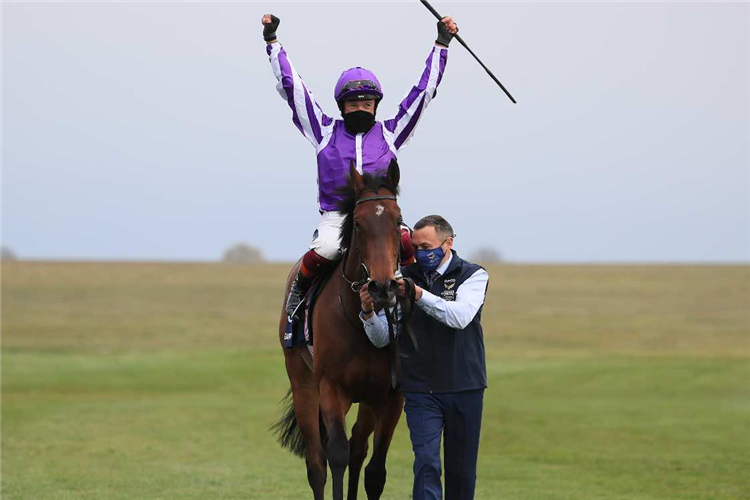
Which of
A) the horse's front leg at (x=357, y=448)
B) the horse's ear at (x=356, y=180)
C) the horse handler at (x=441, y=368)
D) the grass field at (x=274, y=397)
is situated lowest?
the grass field at (x=274, y=397)

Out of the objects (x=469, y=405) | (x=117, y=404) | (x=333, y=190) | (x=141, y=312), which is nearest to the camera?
(x=469, y=405)

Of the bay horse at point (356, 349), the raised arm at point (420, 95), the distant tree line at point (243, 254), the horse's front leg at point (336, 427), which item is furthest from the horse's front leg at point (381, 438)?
the distant tree line at point (243, 254)

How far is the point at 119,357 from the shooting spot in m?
31.2

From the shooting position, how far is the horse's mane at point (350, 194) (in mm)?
6398

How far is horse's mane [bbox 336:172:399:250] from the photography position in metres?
6.40

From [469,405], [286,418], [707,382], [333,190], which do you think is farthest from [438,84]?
[707,382]

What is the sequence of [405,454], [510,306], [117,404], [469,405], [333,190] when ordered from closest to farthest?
[469,405], [333,190], [405,454], [117,404], [510,306]

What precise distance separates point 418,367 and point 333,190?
143cm

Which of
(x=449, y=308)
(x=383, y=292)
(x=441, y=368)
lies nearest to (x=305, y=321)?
(x=441, y=368)

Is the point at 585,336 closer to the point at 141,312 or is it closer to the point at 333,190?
the point at 141,312

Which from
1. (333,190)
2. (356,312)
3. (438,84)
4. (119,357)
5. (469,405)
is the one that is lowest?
(119,357)

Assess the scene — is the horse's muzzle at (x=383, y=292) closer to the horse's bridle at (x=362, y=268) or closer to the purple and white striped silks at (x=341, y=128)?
the horse's bridle at (x=362, y=268)

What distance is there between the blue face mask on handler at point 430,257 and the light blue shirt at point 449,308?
60 mm

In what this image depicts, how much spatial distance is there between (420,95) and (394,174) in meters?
1.25
